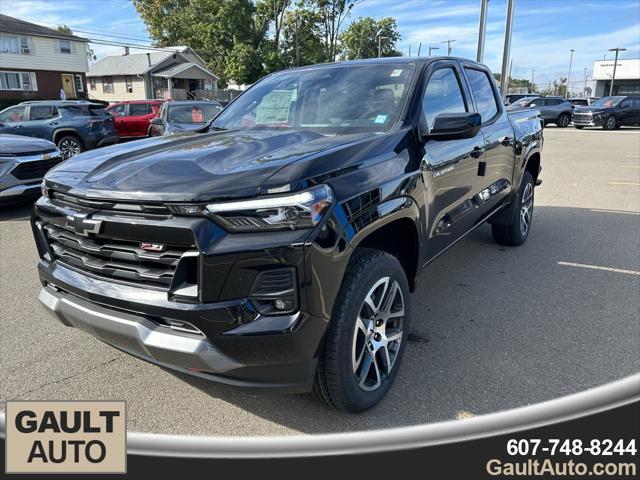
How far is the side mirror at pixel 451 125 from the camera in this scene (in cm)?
305

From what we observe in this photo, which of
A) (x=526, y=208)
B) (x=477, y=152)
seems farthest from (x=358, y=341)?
(x=526, y=208)

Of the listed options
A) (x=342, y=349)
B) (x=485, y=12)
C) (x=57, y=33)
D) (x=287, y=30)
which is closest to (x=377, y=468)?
(x=342, y=349)

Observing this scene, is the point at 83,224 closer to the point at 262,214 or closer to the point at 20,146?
the point at 262,214

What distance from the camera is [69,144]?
43.5ft

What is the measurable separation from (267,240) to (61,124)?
512 inches

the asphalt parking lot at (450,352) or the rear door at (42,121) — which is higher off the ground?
the rear door at (42,121)

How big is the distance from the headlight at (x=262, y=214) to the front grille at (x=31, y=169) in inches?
263

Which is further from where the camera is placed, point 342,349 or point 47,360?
point 47,360

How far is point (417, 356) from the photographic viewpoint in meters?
3.33

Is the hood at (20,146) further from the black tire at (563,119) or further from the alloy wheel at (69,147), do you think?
the black tire at (563,119)

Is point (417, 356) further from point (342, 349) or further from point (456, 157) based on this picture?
point (456, 157)

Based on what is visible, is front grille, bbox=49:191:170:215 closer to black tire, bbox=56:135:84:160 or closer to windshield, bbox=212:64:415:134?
windshield, bbox=212:64:415:134

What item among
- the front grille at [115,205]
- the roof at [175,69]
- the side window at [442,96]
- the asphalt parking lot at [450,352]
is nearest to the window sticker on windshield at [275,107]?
the side window at [442,96]

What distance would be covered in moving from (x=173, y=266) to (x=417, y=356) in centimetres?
183
